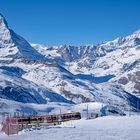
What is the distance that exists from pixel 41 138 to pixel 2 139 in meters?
16.3

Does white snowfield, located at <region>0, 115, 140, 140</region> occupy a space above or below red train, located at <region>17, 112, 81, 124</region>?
below

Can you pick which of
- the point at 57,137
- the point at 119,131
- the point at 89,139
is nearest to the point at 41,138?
the point at 57,137

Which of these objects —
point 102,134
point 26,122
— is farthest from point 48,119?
point 102,134

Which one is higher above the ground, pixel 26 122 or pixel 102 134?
pixel 26 122

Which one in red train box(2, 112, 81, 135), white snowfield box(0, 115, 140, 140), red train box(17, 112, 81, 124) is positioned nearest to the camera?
white snowfield box(0, 115, 140, 140)

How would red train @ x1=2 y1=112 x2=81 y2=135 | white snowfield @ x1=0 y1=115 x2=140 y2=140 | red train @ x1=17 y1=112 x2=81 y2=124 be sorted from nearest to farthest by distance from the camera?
white snowfield @ x1=0 y1=115 x2=140 y2=140, red train @ x1=2 y1=112 x2=81 y2=135, red train @ x1=17 y1=112 x2=81 y2=124

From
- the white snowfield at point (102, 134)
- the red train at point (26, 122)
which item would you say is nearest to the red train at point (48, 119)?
the red train at point (26, 122)

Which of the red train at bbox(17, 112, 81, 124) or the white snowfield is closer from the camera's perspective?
the white snowfield

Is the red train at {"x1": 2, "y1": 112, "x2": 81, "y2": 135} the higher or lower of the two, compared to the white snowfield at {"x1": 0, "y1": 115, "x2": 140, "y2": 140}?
higher

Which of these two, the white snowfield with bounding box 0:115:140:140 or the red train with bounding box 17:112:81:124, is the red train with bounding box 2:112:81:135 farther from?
the white snowfield with bounding box 0:115:140:140

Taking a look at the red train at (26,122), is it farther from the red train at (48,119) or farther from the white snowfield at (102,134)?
the white snowfield at (102,134)

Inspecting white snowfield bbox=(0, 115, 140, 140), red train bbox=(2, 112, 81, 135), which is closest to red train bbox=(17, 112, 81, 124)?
red train bbox=(2, 112, 81, 135)

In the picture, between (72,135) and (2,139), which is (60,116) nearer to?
(2,139)

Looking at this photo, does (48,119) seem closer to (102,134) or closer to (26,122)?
(26,122)
